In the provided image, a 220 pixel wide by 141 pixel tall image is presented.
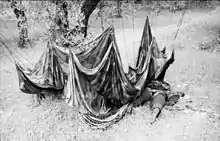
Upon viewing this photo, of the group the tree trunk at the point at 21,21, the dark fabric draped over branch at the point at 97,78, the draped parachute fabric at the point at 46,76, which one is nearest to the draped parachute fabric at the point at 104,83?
the dark fabric draped over branch at the point at 97,78

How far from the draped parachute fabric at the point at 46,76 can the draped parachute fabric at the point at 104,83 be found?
805 millimetres

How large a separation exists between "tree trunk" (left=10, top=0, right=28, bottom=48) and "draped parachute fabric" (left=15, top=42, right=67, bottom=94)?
5018mm

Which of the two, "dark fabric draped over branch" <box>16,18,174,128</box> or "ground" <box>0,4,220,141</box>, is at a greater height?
"dark fabric draped over branch" <box>16,18,174,128</box>

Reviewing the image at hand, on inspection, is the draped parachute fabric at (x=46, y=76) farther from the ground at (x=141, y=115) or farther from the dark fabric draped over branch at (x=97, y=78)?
the ground at (x=141, y=115)

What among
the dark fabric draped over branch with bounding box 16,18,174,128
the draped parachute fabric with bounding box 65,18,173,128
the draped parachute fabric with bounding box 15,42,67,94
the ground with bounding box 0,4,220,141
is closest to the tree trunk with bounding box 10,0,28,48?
the ground with bounding box 0,4,220,141

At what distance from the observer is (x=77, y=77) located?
6203 mm

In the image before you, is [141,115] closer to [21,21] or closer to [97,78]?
[97,78]

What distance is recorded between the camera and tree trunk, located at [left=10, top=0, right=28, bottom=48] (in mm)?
11211

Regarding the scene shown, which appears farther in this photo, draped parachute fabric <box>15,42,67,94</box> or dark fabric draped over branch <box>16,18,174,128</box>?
draped parachute fabric <box>15,42,67,94</box>

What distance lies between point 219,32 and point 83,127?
9.97 m

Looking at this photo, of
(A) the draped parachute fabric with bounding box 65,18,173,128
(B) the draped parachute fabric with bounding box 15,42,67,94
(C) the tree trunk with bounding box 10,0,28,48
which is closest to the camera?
(A) the draped parachute fabric with bounding box 65,18,173,128

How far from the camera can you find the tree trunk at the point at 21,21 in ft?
36.8

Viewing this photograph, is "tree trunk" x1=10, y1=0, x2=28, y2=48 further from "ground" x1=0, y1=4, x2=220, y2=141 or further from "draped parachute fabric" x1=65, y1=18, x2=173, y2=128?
"draped parachute fabric" x1=65, y1=18, x2=173, y2=128

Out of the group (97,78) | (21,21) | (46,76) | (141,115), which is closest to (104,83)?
(97,78)
